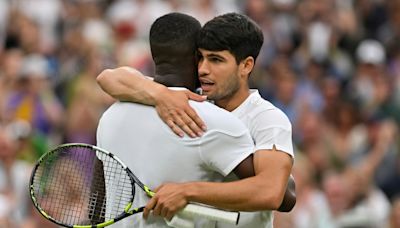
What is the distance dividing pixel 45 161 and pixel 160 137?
605mm

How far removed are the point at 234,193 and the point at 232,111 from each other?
571 mm

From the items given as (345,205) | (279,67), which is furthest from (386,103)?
(345,205)

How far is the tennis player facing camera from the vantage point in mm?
5469

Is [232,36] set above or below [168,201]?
above

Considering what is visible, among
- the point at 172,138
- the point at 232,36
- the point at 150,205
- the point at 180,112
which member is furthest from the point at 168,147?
the point at 232,36

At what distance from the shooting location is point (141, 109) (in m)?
5.71

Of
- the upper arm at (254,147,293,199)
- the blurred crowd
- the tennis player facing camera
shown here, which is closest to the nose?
the tennis player facing camera

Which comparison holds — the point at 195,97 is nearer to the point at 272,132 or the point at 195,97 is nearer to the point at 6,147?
the point at 272,132

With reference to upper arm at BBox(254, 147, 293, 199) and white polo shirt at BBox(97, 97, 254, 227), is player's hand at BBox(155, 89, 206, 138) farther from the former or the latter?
upper arm at BBox(254, 147, 293, 199)

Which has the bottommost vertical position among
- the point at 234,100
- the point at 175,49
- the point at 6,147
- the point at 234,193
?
the point at 6,147

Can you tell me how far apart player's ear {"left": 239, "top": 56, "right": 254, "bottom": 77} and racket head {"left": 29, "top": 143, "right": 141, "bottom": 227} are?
0.71 metres

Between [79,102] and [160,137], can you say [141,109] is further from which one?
[79,102]

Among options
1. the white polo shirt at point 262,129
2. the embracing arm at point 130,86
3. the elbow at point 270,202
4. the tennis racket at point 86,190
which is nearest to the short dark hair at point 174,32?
the embracing arm at point 130,86

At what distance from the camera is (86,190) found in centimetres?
590
